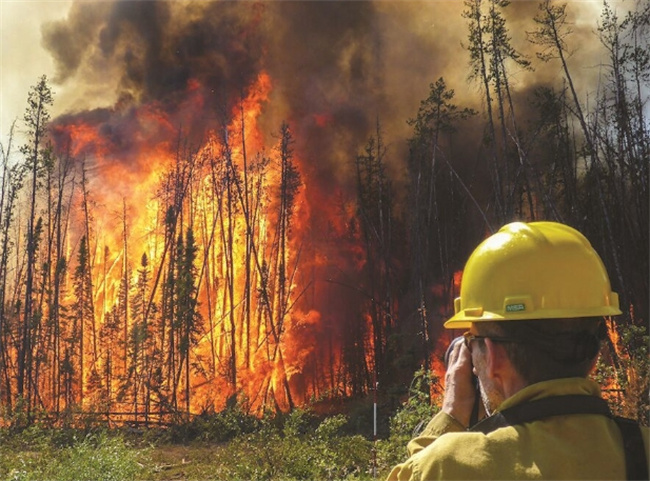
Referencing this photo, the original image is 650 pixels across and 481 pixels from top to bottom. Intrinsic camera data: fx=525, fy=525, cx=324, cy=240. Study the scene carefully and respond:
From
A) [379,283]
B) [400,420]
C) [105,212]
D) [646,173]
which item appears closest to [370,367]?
[379,283]

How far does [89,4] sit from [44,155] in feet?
10.8

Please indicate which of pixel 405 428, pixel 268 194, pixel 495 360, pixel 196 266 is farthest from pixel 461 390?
pixel 196 266

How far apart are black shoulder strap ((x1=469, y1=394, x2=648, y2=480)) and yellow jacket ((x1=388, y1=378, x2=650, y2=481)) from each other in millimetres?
11

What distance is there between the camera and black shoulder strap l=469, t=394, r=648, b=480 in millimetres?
909

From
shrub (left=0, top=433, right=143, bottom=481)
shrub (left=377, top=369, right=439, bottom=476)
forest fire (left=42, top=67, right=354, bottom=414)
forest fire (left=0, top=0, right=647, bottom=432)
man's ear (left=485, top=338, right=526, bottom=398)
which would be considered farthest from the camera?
forest fire (left=42, top=67, right=354, bottom=414)

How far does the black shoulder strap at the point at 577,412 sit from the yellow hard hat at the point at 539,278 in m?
0.18

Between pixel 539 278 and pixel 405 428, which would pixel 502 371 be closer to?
pixel 539 278

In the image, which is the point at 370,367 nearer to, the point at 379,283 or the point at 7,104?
the point at 379,283

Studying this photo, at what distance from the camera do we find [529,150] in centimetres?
892

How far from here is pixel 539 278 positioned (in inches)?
45.6

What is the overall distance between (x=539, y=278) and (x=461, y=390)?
0.99 ft

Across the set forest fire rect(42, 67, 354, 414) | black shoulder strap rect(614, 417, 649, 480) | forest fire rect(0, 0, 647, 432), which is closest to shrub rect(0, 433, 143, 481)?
forest fire rect(0, 0, 647, 432)

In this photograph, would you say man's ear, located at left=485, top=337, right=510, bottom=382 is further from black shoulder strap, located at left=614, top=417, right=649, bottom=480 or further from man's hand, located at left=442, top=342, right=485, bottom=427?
black shoulder strap, located at left=614, top=417, right=649, bottom=480

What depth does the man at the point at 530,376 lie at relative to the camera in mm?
902
